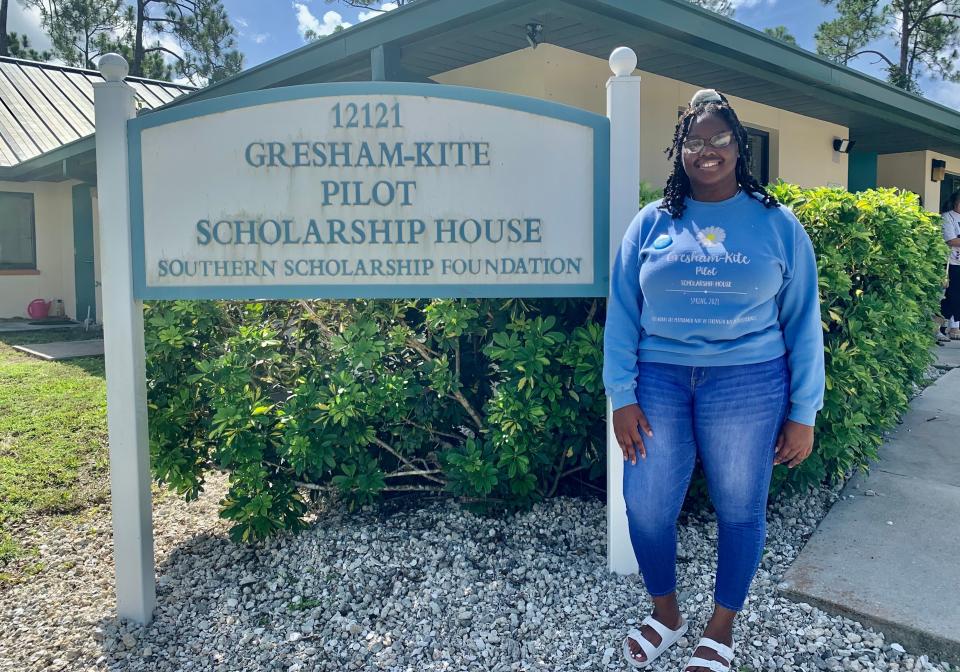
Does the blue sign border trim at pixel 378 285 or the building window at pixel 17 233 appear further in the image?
the building window at pixel 17 233

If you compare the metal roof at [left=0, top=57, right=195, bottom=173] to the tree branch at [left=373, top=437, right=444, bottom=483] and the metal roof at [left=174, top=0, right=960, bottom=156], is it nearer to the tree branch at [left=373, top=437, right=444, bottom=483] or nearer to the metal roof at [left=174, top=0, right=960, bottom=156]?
the metal roof at [left=174, top=0, right=960, bottom=156]

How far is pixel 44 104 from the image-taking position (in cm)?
1443

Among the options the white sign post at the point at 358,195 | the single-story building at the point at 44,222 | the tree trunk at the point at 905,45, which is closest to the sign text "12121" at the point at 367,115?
the white sign post at the point at 358,195

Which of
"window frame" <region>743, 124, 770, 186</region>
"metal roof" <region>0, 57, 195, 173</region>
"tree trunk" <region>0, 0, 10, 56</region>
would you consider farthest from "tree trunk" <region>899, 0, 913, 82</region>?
"tree trunk" <region>0, 0, 10, 56</region>

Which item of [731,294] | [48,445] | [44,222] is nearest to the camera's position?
[731,294]

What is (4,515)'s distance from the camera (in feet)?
12.7

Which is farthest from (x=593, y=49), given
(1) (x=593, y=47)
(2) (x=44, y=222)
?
(2) (x=44, y=222)

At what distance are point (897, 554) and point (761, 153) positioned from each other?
22.2 ft

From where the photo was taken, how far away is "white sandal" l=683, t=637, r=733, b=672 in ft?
7.52

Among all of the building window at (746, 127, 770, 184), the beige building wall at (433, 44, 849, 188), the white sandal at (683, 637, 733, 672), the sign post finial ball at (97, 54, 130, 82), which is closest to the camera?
the white sandal at (683, 637, 733, 672)

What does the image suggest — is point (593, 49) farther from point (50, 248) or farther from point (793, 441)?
point (50, 248)

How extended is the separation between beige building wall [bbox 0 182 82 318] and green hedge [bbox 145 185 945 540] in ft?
37.2

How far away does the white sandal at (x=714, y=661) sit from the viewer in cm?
229

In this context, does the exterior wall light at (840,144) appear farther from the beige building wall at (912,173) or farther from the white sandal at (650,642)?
the white sandal at (650,642)
